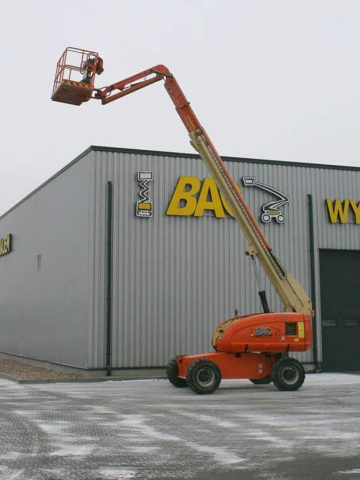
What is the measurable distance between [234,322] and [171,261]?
18.4 feet

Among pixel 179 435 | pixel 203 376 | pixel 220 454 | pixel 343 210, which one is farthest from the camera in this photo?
pixel 343 210

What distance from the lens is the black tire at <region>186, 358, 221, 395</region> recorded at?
634 inches

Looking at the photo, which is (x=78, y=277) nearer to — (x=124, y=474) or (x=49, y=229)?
(x=49, y=229)

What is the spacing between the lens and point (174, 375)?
17.7 m

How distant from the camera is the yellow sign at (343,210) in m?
24.1

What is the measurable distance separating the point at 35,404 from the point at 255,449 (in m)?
6.60

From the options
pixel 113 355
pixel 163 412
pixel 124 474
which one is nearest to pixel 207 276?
pixel 113 355

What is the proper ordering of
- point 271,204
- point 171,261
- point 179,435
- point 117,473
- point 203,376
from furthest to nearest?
point 271,204, point 171,261, point 203,376, point 179,435, point 117,473

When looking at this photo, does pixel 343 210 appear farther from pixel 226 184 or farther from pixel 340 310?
pixel 226 184

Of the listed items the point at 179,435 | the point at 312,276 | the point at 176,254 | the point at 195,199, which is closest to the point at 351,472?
the point at 179,435

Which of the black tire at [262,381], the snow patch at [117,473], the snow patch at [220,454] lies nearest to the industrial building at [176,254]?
the black tire at [262,381]

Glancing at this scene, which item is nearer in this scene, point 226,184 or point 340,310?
point 226,184

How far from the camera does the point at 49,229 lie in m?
26.2

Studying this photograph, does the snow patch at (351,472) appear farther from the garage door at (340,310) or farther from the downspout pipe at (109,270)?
the garage door at (340,310)
